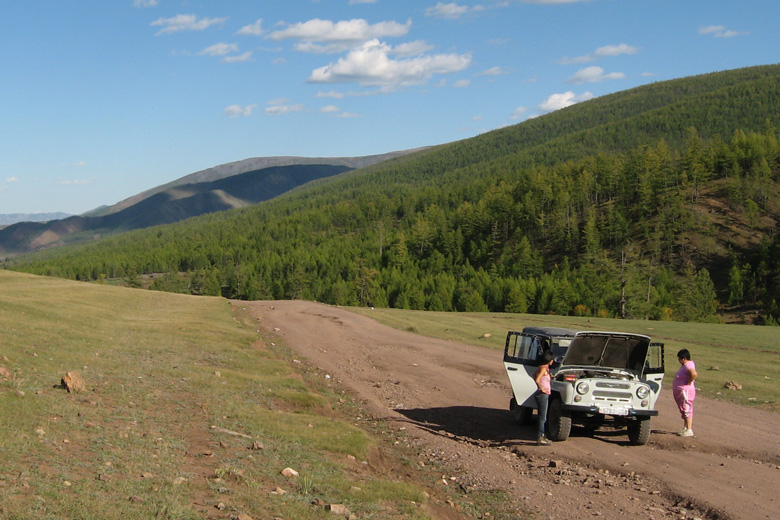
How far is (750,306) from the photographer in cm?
11056

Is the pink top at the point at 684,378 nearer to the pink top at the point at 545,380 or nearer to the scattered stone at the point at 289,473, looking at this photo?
the pink top at the point at 545,380

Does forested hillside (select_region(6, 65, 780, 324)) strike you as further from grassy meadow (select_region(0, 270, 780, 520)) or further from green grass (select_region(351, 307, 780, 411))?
grassy meadow (select_region(0, 270, 780, 520))


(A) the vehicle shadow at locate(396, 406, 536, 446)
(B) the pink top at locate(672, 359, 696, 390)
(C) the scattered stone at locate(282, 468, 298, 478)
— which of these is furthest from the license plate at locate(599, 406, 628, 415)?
(C) the scattered stone at locate(282, 468, 298, 478)

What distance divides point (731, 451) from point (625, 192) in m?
137

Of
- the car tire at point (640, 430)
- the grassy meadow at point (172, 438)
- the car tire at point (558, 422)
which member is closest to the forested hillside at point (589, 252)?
the car tire at point (640, 430)

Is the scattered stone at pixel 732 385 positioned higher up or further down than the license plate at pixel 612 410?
further down

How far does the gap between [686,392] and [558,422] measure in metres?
3.56

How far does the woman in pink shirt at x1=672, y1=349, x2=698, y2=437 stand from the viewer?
51.3ft

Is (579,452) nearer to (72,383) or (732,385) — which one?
(72,383)

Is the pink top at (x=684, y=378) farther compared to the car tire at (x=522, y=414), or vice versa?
the car tire at (x=522, y=414)

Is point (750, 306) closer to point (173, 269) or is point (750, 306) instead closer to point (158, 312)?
point (158, 312)

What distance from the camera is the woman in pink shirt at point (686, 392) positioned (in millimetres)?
15648

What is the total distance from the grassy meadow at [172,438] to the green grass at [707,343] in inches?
540

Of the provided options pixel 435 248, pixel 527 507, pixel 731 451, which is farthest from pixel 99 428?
pixel 435 248
